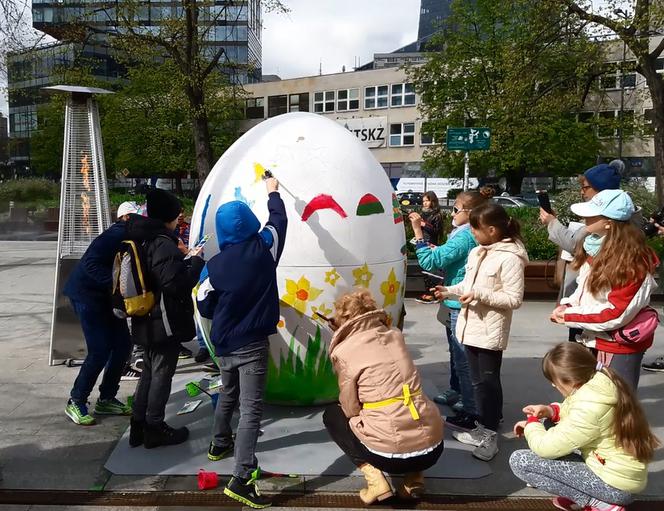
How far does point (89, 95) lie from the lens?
19.4ft

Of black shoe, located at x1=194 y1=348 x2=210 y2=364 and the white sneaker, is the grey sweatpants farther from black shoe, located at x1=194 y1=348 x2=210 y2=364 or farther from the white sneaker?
black shoe, located at x1=194 y1=348 x2=210 y2=364

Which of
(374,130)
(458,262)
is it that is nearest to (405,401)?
(458,262)

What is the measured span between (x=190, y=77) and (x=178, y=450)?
12.2 metres

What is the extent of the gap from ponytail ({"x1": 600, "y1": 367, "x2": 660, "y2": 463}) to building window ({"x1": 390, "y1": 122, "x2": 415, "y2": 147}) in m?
39.3

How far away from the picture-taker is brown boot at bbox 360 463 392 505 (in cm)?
335

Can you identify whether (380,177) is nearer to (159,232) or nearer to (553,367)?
(159,232)

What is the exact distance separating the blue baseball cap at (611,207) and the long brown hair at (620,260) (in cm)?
5

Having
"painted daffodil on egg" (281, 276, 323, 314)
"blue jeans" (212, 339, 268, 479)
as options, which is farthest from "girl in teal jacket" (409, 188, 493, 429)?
"blue jeans" (212, 339, 268, 479)

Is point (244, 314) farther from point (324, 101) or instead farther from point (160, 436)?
point (324, 101)

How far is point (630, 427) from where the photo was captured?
288 cm

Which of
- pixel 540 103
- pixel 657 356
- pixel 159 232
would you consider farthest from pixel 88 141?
pixel 540 103

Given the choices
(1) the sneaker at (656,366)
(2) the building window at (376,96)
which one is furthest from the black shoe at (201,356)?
(2) the building window at (376,96)

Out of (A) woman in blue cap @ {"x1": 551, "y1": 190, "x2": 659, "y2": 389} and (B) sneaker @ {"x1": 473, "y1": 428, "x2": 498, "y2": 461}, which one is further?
(B) sneaker @ {"x1": 473, "y1": 428, "x2": 498, "y2": 461}

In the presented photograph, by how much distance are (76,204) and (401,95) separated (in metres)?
36.7
